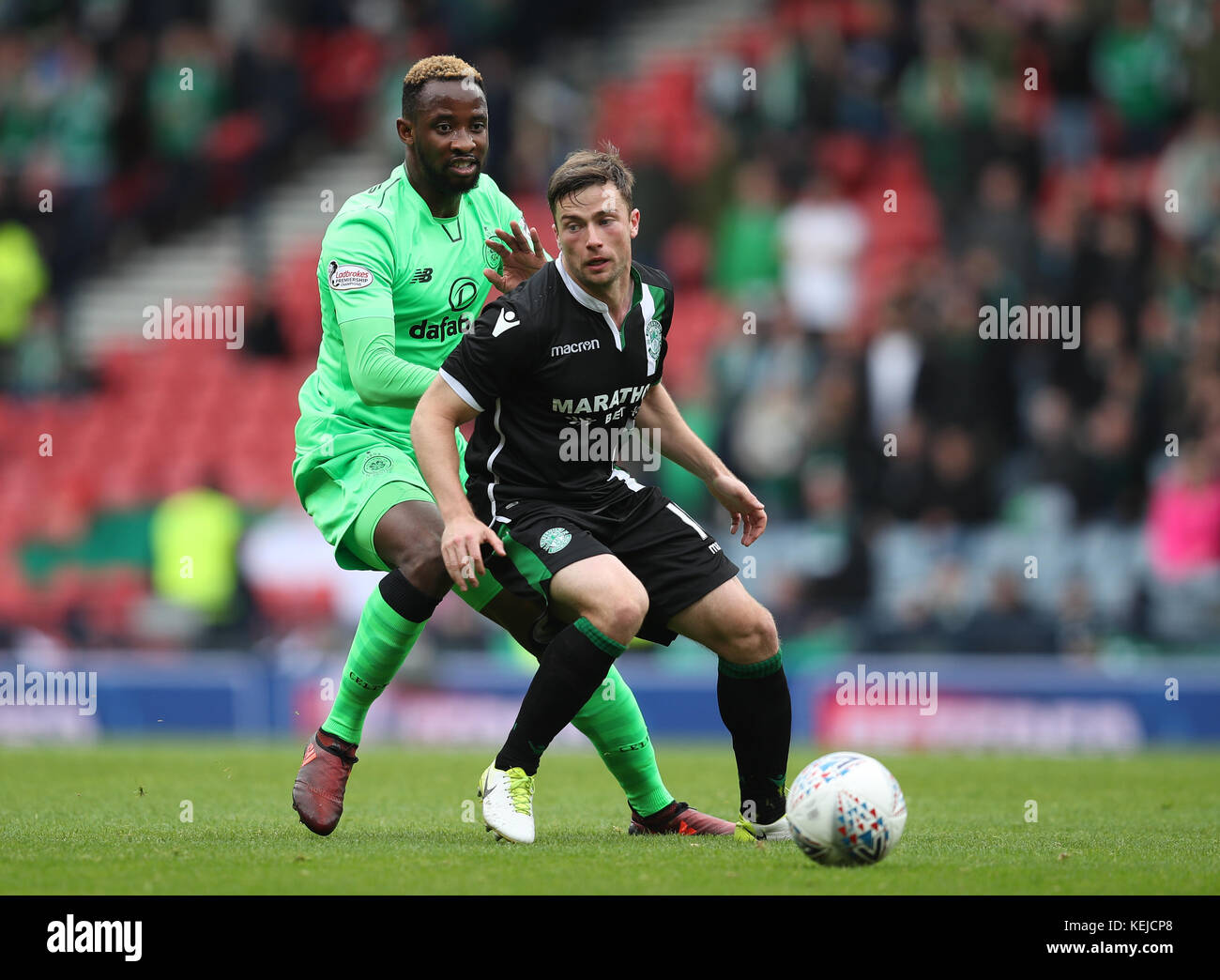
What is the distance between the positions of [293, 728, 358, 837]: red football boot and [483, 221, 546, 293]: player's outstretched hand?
1745 millimetres

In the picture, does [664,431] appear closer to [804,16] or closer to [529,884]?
[529,884]

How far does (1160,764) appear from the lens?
10234mm

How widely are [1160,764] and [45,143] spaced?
526 inches

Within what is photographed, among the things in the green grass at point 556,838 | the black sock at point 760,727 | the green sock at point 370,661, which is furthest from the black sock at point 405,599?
the black sock at point 760,727

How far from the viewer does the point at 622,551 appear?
628 cm

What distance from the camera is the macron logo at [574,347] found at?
6.19m

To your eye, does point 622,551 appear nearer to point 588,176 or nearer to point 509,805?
point 509,805

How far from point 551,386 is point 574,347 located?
0.50 feet

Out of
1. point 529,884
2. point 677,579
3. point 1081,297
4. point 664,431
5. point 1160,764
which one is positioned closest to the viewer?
point 529,884

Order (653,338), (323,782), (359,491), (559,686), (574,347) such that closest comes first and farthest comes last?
(559,686), (574,347), (323,782), (653,338), (359,491)

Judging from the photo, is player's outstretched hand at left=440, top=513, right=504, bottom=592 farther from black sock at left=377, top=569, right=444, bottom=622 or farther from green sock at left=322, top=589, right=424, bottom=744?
green sock at left=322, top=589, right=424, bottom=744

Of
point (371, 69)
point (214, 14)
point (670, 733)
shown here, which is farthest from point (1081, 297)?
point (214, 14)
